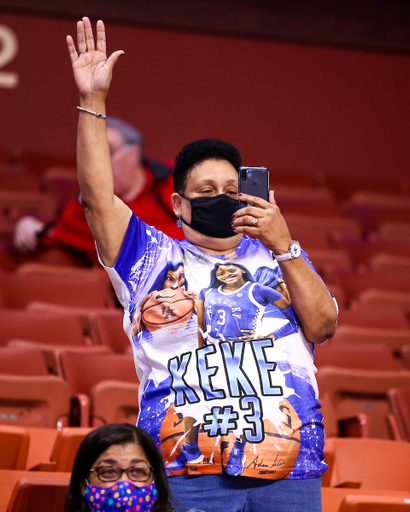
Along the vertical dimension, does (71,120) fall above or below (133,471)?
above

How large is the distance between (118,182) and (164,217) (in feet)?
1.17

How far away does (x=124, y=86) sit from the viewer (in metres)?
4.64

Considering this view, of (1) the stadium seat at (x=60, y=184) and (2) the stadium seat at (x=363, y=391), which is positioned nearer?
(2) the stadium seat at (x=363, y=391)

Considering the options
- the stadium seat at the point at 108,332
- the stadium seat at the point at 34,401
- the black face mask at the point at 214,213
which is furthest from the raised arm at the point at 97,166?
the stadium seat at the point at 108,332

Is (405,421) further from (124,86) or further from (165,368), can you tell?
(124,86)

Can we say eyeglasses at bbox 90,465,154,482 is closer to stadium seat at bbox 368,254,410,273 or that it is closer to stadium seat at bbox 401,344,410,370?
stadium seat at bbox 401,344,410,370

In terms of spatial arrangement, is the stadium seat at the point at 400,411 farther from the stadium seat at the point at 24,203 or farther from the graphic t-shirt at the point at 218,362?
the stadium seat at the point at 24,203

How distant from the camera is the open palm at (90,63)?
1.09m

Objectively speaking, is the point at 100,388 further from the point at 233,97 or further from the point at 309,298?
the point at 233,97

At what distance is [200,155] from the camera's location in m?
1.20

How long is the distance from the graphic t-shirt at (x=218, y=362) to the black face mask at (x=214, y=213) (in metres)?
0.05

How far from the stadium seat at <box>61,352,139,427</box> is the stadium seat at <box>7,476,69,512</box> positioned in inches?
24.4

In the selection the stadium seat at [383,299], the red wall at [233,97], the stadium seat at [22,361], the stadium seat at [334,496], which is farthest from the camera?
the red wall at [233,97]

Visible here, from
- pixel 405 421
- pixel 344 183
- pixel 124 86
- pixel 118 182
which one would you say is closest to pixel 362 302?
pixel 405 421
